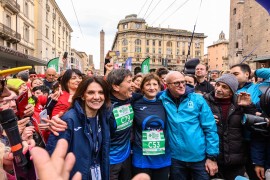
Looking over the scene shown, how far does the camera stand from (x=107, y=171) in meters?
2.24

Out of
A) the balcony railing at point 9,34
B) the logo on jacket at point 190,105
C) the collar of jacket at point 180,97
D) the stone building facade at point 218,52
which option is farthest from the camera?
the stone building facade at point 218,52

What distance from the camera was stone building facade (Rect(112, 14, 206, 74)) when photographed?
257 ft

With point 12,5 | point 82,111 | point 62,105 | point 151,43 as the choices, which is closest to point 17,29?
point 12,5

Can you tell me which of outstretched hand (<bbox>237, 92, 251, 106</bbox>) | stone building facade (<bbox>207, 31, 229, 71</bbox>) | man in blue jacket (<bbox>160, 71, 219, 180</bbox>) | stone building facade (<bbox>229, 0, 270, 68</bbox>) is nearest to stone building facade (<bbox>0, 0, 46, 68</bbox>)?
man in blue jacket (<bbox>160, 71, 219, 180</bbox>)

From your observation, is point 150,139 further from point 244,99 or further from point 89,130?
point 244,99

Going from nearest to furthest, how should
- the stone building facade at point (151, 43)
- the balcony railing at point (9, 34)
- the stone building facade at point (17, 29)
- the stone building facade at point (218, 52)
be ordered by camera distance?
the stone building facade at point (17, 29), the balcony railing at point (9, 34), the stone building facade at point (151, 43), the stone building facade at point (218, 52)

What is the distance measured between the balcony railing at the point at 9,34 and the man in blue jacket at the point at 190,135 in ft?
87.2

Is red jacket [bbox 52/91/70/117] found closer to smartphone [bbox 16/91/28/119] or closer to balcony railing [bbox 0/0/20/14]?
smartphone [bbox 16/91/28/119]

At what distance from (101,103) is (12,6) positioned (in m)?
30.0

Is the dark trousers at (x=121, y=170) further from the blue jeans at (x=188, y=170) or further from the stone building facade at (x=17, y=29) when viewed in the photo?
the stone building facade at (x=17, y=29)

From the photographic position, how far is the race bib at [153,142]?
9.41 ft

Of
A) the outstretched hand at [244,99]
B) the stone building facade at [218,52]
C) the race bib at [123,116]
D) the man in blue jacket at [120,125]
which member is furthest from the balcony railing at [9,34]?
the stone building facade at [218,52]

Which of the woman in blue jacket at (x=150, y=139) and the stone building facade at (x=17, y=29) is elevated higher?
the stone building facade at (x=17, y=29)

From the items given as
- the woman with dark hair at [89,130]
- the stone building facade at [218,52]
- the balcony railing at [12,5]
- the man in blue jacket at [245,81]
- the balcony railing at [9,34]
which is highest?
the stone building facade at [218,52]
